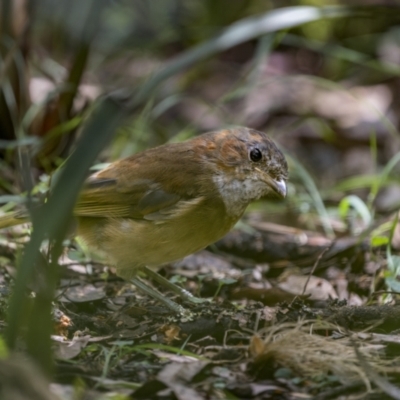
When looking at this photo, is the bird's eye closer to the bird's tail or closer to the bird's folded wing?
the bird's folded wing

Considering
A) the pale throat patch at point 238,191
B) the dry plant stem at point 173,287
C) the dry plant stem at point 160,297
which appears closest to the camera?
the dry plant stem at point 160,297

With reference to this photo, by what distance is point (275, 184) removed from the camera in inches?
168

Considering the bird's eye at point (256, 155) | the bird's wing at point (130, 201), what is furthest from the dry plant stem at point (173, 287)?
the bird's eye at point (256, 155)

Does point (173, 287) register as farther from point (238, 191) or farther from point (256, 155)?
point (256, 155)

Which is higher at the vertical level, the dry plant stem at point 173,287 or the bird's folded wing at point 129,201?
the bird's folded wing at point 129,201

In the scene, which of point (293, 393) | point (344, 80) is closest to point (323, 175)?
point (344, 80)

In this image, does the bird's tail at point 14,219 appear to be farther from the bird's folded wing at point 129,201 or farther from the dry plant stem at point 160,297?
the dry plant stem at point 160,297

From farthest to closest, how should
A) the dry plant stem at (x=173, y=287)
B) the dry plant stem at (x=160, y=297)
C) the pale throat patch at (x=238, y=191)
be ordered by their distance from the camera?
the pale throat patch at (x=238, y=191) → the dry plant stem at (x=173, y=287) → the dry plant stem at (x=160, y=297)

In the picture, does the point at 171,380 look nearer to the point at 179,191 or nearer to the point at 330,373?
the point at 330,373

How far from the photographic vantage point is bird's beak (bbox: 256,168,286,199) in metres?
4.25

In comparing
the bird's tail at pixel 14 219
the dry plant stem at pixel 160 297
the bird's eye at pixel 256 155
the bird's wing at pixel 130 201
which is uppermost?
the bird's eye at pixel 256 155

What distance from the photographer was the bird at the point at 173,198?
13.6ft

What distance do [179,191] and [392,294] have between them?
4.14 ft

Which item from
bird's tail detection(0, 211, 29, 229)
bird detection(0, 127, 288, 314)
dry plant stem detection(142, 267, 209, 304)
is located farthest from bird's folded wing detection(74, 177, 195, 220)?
dry plant stem detection(142, 267, 209, 304)
